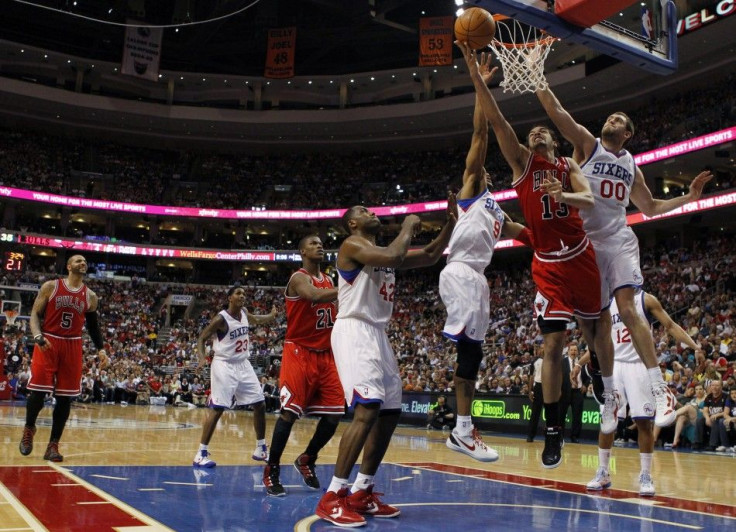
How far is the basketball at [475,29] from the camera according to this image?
5996mm

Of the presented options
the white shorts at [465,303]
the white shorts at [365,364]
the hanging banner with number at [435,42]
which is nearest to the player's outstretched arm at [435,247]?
the white shorts at [465,303]

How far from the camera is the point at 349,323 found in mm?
5180

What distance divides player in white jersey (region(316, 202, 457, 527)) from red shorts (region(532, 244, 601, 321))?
1114 millimetres

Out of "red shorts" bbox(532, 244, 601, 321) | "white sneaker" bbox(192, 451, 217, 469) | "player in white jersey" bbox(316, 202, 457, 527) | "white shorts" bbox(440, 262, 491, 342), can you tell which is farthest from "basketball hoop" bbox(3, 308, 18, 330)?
"red shorts" bbox(532, 244, 601, 321)

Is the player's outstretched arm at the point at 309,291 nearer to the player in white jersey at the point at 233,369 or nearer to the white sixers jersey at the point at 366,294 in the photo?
the white sixers jersey at the point at 366,294

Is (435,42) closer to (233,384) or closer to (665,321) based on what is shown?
(233,384)

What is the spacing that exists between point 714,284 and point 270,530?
21466mm

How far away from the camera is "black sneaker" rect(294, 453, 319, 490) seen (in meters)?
6.22

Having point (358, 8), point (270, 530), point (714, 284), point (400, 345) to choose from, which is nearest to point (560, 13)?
point (270, 530)

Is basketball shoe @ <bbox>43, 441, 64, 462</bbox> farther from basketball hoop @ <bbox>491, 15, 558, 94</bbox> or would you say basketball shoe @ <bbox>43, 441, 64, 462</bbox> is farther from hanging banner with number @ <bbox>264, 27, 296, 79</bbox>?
hanging banner with number @ <bbox>264, 27, 296, 79</bbox>

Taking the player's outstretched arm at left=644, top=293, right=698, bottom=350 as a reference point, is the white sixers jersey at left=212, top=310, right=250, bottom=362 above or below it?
below

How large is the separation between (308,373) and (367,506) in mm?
1697

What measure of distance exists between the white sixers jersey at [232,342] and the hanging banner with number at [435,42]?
25.5 m

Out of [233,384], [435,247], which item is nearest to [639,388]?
[435,247]
